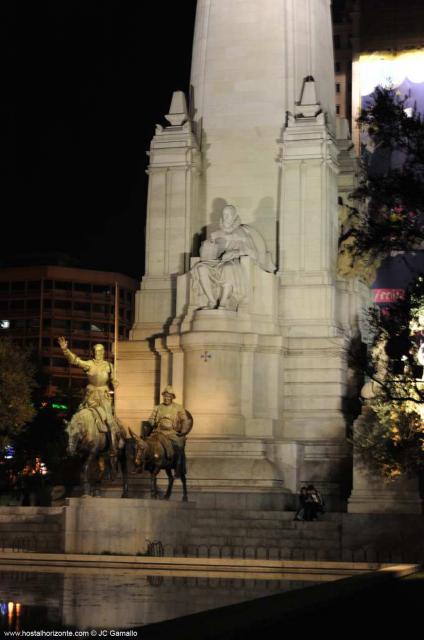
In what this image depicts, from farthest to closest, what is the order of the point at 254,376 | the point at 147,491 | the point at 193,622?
the point at 254,376 → the point at 147,491 → the point at 193,622

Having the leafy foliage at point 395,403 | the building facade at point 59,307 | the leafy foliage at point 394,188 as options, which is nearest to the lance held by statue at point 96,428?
the leafy foliage at point 395,403

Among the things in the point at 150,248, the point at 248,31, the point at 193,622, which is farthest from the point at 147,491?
the point at 193,622

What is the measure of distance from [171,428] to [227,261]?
27.1 feet

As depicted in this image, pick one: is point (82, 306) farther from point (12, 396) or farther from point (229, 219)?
point (229, 219)

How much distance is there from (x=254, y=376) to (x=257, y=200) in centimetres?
691

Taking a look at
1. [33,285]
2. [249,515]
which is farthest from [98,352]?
[33,285]

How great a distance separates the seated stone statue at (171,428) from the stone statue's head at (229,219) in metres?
8.91

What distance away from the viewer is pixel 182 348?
44156 millimetres

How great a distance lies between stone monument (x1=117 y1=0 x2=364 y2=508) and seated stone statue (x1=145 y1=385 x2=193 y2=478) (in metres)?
3.12

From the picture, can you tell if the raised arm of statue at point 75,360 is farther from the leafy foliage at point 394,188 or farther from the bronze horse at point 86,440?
the leafy foliage at point 394,188

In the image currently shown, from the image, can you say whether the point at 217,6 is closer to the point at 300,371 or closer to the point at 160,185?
the point at 160,185

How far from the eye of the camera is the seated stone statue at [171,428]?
37188 mm

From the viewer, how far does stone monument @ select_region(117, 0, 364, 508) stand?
43188 mm

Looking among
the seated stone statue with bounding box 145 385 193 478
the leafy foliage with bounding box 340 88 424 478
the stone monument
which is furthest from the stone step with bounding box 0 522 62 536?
the leafy foliage with bounding box 340 88 424 478
